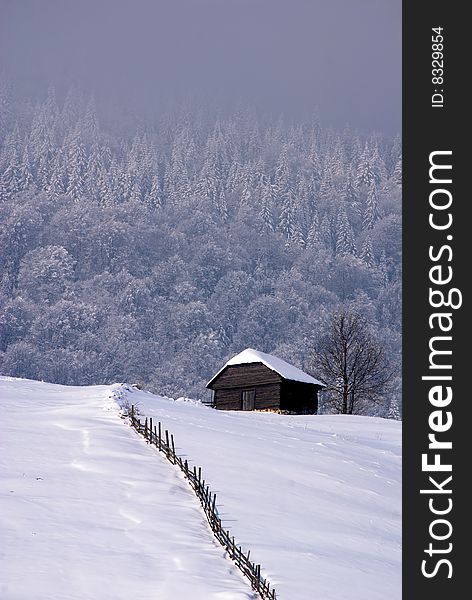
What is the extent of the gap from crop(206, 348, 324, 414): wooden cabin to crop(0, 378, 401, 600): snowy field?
26254mm

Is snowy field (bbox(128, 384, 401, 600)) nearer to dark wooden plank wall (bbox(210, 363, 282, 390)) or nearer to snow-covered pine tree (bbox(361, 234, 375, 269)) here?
dark wooden plank wall (bbox(210, 363, 282, 390))

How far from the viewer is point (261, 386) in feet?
175

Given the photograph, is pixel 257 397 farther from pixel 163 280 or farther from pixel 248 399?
pixel 163 280

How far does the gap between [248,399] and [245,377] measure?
145 cm

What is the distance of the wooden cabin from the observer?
172 ft

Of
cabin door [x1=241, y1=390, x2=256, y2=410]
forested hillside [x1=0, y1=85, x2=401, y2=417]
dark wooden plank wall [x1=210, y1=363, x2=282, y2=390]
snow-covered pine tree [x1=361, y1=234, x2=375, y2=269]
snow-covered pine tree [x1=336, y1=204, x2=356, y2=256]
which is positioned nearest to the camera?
dark wooden plank wall [x1=210, y1=363, x2=282, y2=390]

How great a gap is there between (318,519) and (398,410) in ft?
269

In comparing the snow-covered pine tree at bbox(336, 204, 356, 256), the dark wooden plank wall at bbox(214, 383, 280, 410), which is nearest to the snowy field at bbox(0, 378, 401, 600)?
the dark wooden plank wall at bbox(214, 383, 280, 410)

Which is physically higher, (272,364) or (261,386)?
(272,364)

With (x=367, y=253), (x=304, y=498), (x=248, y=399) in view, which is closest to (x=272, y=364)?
(x=248, y=399)

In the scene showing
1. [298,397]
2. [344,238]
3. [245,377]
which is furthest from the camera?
[344,238]

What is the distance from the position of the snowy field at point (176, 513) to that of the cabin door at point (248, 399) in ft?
88.1

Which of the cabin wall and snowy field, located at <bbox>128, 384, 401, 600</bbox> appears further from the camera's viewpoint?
the cabin wall

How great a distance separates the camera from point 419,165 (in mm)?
12836
